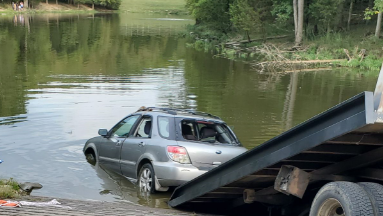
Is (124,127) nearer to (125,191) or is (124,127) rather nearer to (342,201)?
(125,191)

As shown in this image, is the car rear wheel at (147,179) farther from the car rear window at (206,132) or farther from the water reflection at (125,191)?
the car rear window at (206,132)

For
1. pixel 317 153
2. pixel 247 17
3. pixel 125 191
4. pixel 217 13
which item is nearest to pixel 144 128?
pixel 125 191

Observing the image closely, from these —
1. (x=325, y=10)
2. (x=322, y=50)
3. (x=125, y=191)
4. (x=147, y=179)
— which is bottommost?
(x=125, y=191)

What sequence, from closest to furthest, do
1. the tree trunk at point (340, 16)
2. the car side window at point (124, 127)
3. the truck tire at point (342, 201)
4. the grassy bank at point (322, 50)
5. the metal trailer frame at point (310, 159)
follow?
the metal trailer frame at point (310, 159), the truck tire at point (342, 201), the car side window at point (124, 127), the grassy bank at point (322, 50), the tree trunk at point (340, 16)

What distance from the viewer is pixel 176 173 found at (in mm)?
8539

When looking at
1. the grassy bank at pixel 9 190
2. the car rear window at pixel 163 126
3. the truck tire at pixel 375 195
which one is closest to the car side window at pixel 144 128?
the car rear window at pixel 163 126

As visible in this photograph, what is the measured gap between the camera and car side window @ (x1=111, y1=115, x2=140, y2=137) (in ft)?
33.7

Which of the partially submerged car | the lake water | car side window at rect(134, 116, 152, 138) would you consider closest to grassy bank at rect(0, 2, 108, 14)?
the lake water

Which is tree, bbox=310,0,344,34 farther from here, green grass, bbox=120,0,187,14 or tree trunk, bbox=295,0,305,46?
green grass, bbox=120,0,187,14

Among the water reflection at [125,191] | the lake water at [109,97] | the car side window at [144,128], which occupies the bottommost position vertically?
the lake water at [109,97]

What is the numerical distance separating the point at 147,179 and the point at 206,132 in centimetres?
131

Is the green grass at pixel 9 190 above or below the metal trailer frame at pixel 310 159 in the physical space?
below

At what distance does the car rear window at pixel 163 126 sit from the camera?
9.08 metres

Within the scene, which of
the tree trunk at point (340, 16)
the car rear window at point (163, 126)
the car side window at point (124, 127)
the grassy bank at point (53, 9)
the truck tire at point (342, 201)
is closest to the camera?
the truck tire at point (342, 201)
